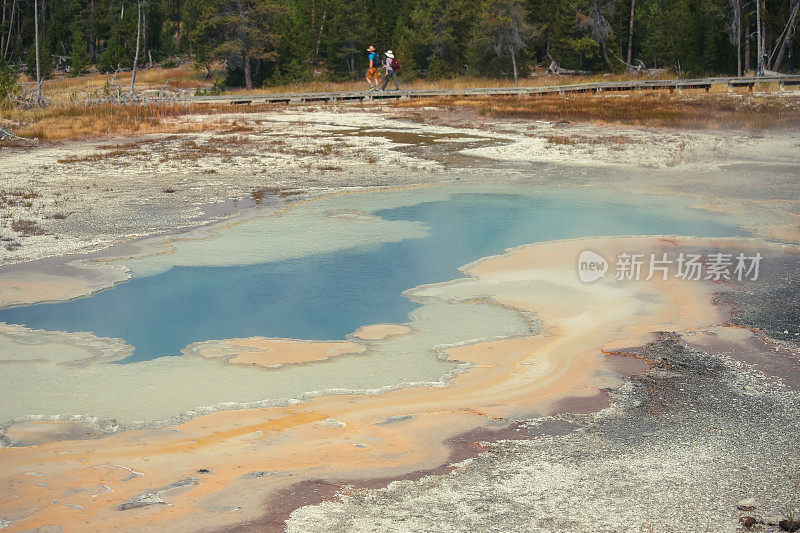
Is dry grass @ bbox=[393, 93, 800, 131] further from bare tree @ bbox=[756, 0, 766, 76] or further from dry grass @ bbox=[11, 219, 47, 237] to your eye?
dry grass @ bbox=[11, 219, 47, 237]

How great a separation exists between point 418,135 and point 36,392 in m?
15.6

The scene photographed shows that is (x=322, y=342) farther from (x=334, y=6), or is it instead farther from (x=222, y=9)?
(x=334, y=6)

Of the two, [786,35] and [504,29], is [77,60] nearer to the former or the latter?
[504,29]

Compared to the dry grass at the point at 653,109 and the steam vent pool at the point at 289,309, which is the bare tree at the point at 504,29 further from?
the steam vent pool at the point at 289,309

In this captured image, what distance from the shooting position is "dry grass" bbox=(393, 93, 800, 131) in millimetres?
21516

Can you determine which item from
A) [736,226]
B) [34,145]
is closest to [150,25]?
[34,145]

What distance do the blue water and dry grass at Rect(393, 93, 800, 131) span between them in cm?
764

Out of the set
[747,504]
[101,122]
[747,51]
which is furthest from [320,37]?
[747,504]

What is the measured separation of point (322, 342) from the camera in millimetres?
6715

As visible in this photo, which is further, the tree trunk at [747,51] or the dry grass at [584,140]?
the tree trunk at [747,51]

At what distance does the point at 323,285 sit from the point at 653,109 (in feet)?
62.5

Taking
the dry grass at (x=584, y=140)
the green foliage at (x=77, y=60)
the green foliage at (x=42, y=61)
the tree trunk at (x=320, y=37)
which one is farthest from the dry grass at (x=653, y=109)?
the green foliage at (x=77, y=60)

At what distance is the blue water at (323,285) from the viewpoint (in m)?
7.15

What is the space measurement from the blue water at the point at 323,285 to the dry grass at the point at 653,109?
7642mm
